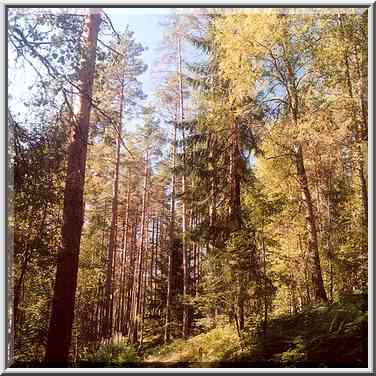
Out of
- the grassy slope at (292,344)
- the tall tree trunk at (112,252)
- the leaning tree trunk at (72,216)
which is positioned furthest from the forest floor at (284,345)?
the leaning tree trunk at (72,216)

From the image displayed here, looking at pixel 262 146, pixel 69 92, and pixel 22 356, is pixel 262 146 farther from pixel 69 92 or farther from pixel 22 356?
pixel 22 356

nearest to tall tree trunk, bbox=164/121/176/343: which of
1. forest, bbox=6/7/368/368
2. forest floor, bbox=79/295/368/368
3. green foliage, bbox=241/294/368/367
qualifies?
forest, bbox=6/7/368/368

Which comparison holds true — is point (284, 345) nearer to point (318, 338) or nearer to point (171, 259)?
point (318, 338)

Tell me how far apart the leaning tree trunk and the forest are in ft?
0.05

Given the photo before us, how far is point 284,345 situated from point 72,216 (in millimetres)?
2552

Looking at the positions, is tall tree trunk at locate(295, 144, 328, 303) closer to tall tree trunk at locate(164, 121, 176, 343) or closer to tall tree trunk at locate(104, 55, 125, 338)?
tall tree trunk at locate(164, 121, 176, 343)

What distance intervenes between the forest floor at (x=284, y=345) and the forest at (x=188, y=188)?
0.01 meters

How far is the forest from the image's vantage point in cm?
458

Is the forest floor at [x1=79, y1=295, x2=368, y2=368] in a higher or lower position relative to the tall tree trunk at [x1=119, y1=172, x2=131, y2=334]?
lower

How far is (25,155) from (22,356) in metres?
2.06

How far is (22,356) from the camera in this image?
15.1 feet

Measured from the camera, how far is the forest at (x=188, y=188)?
15.0ft

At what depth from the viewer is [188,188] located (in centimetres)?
479

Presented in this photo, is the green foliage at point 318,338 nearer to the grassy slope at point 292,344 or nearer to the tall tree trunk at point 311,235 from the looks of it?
the grassy slope at point 292,344
